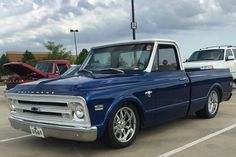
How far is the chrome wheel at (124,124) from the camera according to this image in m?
6.88

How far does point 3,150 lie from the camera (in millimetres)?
7266

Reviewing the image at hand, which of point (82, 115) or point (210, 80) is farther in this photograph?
point (210, 80)

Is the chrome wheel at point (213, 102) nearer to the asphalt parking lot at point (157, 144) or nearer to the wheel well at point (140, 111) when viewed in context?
the asphalt parking lot at point (157, 144)

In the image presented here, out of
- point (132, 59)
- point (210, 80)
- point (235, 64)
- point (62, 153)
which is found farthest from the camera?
point (235, 64)

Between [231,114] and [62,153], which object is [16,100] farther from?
[231,114]

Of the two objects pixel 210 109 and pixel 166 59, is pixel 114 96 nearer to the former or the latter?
pixel 166 59

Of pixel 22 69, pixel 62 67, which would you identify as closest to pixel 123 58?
pixel 22 69

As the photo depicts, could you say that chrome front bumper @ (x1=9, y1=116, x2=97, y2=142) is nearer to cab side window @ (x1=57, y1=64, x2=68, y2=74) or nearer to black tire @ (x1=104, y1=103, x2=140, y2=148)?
black tire @ (x1=104, y1=103, x2=140, y2=148)

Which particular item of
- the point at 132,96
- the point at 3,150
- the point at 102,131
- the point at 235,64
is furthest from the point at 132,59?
the point at 235,64

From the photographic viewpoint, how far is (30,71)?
1480 centimetres

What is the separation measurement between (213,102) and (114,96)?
3.96 m

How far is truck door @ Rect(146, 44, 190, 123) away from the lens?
768cm

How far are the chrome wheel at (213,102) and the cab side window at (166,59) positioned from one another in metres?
1.60

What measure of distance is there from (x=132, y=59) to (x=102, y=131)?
189cm
